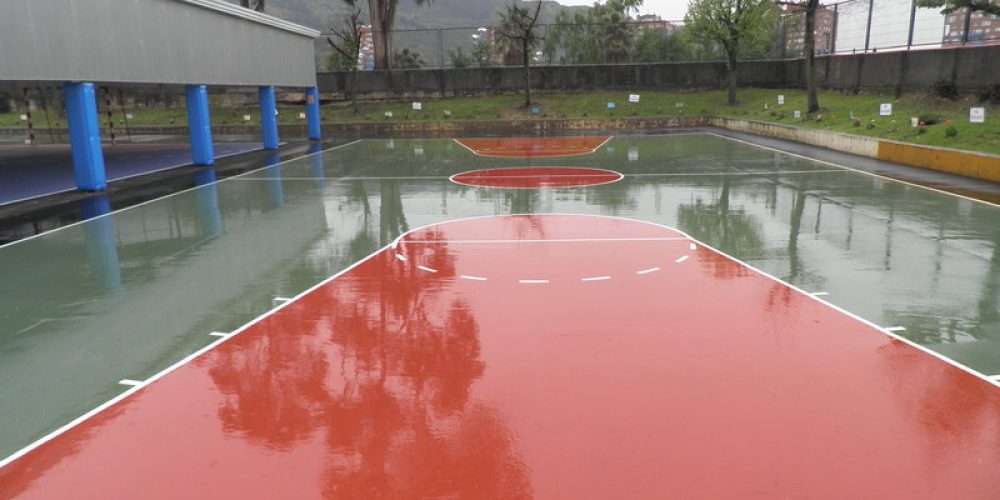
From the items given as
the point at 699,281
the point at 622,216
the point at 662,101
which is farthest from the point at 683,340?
the point at 662,101

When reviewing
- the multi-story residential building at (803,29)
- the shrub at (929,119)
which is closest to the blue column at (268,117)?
the shrub at (929,119)

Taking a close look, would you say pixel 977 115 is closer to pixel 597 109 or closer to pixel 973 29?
pixel 973 29

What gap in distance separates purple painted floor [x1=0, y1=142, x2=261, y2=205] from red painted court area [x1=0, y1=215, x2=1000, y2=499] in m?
12.7

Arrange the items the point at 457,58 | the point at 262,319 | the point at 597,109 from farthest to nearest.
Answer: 1. the point at 457,58
2. the point at 597,109
3. the point at 262,319

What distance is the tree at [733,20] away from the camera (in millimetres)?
33281

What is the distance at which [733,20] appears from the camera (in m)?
33.5

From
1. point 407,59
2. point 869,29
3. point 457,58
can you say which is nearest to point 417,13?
point 407,59

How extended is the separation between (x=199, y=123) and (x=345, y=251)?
13168 mm

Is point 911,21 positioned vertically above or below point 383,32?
below

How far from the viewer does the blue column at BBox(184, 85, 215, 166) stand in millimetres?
21073

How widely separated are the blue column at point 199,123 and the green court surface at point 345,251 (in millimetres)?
3774

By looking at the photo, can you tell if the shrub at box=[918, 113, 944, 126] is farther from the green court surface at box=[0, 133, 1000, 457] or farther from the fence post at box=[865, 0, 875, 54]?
the fence post at box=[865, 0, 875, 54]

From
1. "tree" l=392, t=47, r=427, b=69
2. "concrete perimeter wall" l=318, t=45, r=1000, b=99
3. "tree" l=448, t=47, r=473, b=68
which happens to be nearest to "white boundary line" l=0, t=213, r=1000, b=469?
"concrete perimeter wall" l=318, t=45, r=1000, b=99

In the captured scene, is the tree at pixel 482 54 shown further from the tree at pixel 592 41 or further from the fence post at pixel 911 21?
the fence post at pixel 911 21
